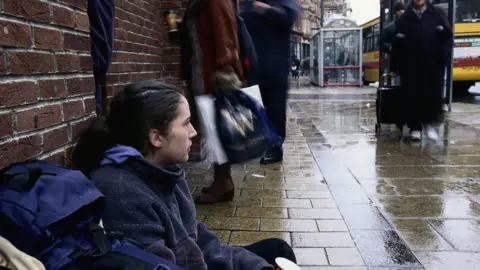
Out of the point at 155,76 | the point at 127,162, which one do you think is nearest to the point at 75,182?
the point at 127,162

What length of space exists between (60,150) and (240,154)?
1322mm

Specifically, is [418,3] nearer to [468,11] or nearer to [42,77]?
[42,77]

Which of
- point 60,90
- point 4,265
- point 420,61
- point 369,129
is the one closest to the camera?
point 4,265

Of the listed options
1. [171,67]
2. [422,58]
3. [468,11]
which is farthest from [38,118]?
[468,11]

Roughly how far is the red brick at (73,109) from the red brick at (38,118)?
57 mm

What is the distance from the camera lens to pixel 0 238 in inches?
43.3

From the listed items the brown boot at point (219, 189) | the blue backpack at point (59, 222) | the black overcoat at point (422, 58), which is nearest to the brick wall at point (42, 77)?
the blue backpack at point (59, 222)

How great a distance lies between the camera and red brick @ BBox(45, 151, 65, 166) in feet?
6.28

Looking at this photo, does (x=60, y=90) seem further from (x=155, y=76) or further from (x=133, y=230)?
(x=155, y=76)

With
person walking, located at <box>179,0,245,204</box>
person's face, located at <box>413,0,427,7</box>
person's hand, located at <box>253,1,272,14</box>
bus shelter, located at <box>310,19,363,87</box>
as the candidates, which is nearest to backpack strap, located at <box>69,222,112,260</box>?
person walking, located at <box>179,0,245,204</box>

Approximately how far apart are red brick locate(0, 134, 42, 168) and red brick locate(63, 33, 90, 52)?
44 centimetres

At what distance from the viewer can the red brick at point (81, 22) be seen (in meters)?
2.14

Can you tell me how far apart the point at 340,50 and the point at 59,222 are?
19966 mm

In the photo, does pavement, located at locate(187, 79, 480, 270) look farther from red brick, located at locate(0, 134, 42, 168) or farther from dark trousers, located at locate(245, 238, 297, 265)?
red brick, located at locate(0, 134, 42, 168)
